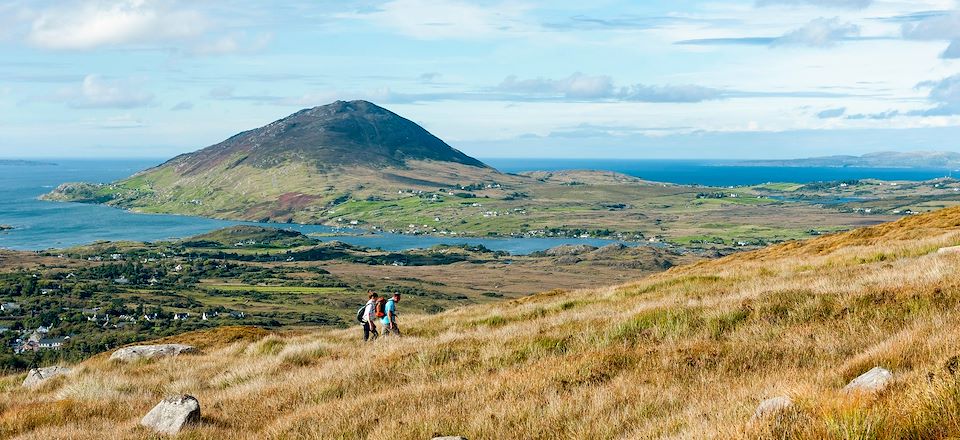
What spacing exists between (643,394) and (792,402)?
118 inches

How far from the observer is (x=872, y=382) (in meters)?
8.48

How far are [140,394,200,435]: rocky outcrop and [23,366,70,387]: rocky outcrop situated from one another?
9949mm

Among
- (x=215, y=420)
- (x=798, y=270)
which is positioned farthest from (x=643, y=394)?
(x=798, y=270)

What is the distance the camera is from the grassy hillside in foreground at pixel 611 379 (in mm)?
7984

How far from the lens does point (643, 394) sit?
10320mm

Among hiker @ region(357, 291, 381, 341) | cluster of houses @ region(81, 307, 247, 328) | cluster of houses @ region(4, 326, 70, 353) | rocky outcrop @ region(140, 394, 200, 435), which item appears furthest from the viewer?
cluster of houses @ region(81, 307, 247, 328)

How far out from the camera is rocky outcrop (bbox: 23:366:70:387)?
19.8m

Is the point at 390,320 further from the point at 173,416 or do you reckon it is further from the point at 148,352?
the point at 173,416

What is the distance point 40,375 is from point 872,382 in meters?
20.9

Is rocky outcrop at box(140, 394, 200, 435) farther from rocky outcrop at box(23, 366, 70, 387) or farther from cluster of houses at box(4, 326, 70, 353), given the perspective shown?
cluster of houses at box(4, 326, 70, 353)

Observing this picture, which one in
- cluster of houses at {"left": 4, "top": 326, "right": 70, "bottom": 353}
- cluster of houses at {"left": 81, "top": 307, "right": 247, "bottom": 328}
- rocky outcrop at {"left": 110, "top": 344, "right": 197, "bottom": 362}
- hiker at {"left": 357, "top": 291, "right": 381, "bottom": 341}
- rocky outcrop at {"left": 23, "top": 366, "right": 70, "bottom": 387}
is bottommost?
cluster of houses at {"left": 81, "top": 307, "right": 247, "bottom": 328}

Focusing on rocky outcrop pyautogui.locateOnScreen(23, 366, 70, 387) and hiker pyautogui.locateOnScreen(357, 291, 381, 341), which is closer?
rocky outcrop pyautogui.locateOnScreen(23, 366, 70, 387)

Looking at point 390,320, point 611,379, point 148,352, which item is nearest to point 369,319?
point 390,320

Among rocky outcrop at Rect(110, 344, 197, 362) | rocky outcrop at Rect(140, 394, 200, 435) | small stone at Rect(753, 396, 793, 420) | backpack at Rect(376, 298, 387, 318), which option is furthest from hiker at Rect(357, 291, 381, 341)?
Result: small stone at Rect(753, 396, 793, 420)
